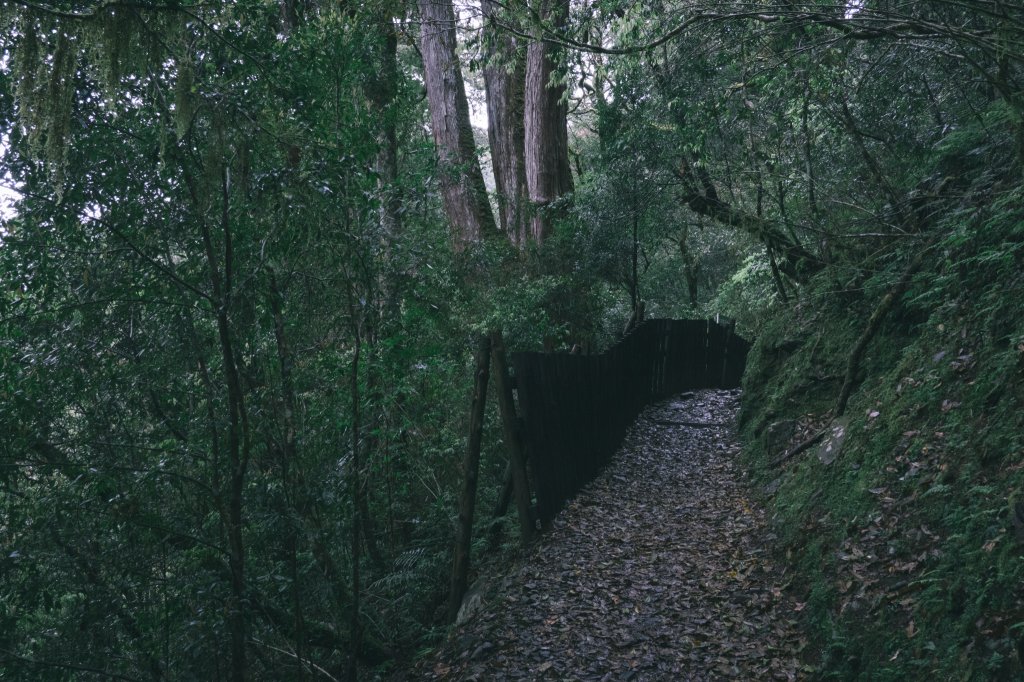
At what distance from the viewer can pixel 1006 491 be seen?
373 cm

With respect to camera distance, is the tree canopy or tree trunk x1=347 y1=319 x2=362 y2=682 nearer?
the tree canopy

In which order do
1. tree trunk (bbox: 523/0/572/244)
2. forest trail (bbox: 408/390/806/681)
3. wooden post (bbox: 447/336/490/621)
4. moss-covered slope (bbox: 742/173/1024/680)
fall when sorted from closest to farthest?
moss-covered slope (bbox: 742/173/1024/680), forest trail (bbox: 408/390/806/681), wooden post (bbox: 447/336/490/621), tree trunk (bbox: 523/0/572/244)

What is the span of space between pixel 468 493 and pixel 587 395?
2.81 meters

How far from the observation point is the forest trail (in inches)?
181

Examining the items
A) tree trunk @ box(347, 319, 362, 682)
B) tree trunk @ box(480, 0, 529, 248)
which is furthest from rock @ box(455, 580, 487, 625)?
tree trunk @ box(480, 0, 529, 248)

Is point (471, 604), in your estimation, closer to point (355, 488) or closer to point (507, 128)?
point (355, 488)

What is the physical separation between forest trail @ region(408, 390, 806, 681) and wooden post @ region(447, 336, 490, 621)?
10.5 inches

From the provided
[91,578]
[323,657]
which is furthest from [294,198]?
[323,657]

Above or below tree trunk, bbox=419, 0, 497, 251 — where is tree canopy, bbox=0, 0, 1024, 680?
below

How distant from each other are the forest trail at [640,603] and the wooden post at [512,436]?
25 centimetres

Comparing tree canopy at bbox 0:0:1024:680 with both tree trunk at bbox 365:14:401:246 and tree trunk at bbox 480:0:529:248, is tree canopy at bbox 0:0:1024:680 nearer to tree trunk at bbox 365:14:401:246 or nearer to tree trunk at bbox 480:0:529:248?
tree trunk at bbox 365:14:401:246

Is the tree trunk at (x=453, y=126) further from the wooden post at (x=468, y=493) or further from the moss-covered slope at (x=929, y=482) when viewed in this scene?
the moss-covered slope at (x=929, y=482)

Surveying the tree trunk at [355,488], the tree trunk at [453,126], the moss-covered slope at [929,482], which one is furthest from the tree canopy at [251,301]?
the tree trunk at [453,126]

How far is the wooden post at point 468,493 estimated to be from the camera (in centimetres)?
587
